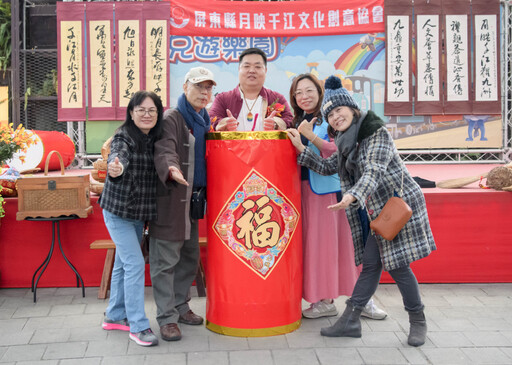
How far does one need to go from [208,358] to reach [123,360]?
1.40 feet

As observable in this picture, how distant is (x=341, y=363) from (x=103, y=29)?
5951 millimetres

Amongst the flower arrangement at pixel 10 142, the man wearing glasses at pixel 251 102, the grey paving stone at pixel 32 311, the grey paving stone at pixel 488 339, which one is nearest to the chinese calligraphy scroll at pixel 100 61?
the flower arrangement at pixel 10 142

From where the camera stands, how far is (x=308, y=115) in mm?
3213

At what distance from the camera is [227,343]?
2.84 m

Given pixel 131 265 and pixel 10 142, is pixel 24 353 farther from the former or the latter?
pixel 10 142

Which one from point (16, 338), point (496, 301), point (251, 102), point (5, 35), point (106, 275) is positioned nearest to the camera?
point (16, 338)

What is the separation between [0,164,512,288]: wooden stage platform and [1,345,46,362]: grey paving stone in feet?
3.75

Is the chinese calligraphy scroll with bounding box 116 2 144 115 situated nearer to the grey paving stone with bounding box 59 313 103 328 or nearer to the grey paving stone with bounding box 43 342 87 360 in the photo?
the grey paving stone with bounding box 59 313 103 328

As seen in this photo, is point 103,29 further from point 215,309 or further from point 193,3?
point 215,309

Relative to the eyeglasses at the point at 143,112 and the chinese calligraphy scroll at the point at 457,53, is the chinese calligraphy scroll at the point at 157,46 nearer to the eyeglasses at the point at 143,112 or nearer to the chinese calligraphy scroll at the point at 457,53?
the chinese calligraphy scroll at the point at 457,53

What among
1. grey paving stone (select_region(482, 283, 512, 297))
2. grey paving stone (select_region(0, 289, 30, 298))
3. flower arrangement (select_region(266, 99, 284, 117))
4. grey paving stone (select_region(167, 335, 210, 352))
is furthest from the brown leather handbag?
grey paving stone (select_region(0, 289, 30, 298))

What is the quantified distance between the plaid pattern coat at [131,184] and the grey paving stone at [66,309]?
101 centimetres

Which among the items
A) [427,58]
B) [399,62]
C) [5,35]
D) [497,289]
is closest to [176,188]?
[497,289]

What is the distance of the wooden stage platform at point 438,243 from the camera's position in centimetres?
391
